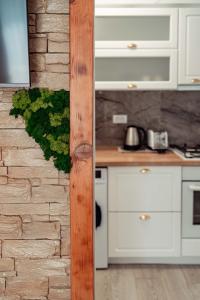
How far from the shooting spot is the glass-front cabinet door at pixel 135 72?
3434mm

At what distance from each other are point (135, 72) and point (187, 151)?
0.77 meters

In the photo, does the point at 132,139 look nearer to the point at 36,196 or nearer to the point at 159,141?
the point at 159,141

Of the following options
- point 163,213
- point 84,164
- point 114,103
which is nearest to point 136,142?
point 114,103

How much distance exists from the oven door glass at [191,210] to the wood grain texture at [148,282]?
0.30 m

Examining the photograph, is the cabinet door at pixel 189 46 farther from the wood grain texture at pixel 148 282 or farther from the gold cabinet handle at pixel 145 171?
the wood grain texture at pixel 148 282

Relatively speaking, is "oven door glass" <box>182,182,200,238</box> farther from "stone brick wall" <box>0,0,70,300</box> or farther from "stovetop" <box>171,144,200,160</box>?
"stone brick wall" <box>0,0,70,300</box>

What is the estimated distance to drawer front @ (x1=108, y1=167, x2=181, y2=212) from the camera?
3258mm

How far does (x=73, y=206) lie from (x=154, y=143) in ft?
6.22

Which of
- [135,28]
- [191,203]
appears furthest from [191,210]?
[135,28]

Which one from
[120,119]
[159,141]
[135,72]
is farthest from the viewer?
[120,119]

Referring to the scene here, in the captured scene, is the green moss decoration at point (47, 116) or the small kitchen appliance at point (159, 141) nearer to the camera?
the green moss decoration at point (47, 116)

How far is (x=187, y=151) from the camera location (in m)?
3.54

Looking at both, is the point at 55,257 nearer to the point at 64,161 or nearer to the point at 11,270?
the point at 11,270

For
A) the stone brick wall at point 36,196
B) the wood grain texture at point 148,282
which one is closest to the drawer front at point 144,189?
the wood grain texture at point 148,282
